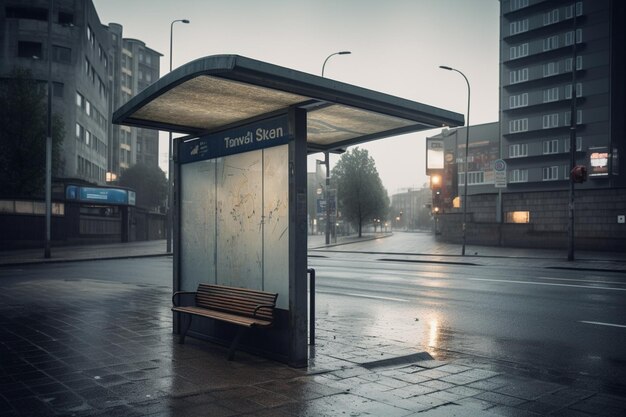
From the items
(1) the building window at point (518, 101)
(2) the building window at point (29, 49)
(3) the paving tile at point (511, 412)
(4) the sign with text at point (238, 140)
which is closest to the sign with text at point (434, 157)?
(1) the building window at point (518, 101)

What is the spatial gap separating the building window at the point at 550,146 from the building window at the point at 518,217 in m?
27.9

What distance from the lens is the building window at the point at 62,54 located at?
1805 inches

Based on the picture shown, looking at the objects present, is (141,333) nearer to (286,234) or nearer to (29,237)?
(286,234)

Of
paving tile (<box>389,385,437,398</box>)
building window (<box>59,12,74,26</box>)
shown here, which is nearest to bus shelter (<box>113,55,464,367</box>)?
paving tile (<box>389,385,437,398</box>)

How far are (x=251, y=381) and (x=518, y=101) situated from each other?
6349cm

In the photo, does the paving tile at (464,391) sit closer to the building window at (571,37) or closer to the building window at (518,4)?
the building window at (571,37)

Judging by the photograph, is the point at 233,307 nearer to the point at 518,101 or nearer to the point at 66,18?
the point at 66,18

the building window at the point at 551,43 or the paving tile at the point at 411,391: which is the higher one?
the building window at the point at 551,43

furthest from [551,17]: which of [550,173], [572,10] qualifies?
[550,173]

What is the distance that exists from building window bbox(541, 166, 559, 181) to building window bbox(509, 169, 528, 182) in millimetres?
2065

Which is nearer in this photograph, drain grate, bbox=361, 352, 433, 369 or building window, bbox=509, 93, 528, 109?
drain grate, bbox=361, 352, 433, 369

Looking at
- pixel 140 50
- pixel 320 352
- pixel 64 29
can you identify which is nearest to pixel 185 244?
pixel 320 352

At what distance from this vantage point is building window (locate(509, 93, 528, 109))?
61000 millimetres

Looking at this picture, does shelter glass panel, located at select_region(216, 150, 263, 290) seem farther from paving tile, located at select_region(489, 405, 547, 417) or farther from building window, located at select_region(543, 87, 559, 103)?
building window, located at select_region(543, 87, 559, 103)
